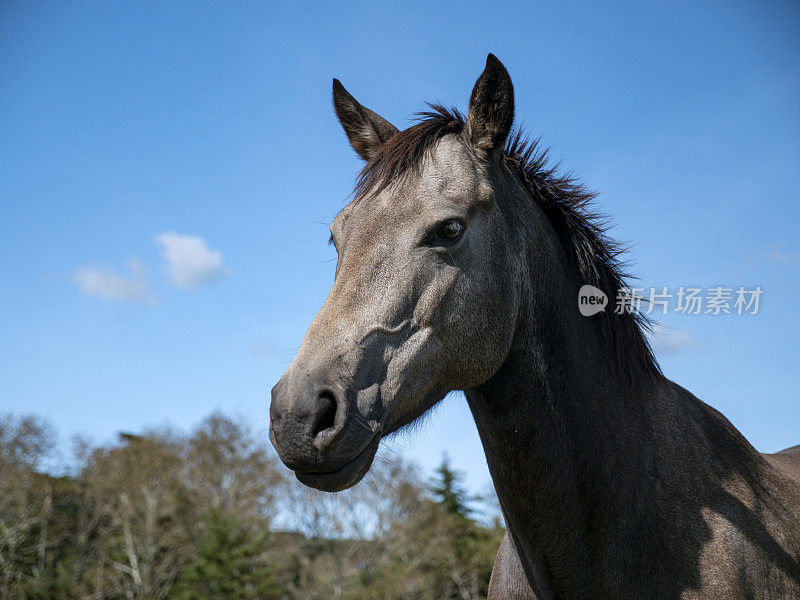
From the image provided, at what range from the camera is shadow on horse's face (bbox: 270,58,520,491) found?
228 cm

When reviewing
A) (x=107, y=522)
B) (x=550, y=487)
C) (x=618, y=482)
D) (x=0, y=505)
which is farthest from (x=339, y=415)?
(x=107, y=522)

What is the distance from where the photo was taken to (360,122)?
4.00 m

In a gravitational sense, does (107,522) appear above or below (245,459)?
below

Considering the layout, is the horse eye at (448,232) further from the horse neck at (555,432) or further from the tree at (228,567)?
the tree at (228,567)

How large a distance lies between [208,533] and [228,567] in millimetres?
2467

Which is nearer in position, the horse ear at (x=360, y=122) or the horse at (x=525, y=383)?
the horse at (x=525, y=383)

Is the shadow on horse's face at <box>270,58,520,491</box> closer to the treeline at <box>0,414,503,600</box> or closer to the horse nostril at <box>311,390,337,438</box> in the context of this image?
the horse nostril at <box>311,390,337,438</box>

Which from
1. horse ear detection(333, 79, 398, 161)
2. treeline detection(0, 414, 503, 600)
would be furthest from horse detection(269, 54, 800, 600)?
treeline detection(0, 414, 503, 600)

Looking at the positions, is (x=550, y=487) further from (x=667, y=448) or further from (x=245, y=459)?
(x=245, y=459)

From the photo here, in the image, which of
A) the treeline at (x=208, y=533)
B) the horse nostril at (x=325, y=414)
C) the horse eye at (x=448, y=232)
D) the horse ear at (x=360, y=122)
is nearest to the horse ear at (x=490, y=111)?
the horse eye at (x=448, y=232)

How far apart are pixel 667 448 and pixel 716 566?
616 millimetres

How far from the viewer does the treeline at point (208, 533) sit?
3428 cm

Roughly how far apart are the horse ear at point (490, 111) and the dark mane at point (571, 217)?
0.55 ft

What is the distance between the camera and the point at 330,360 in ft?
7.75
